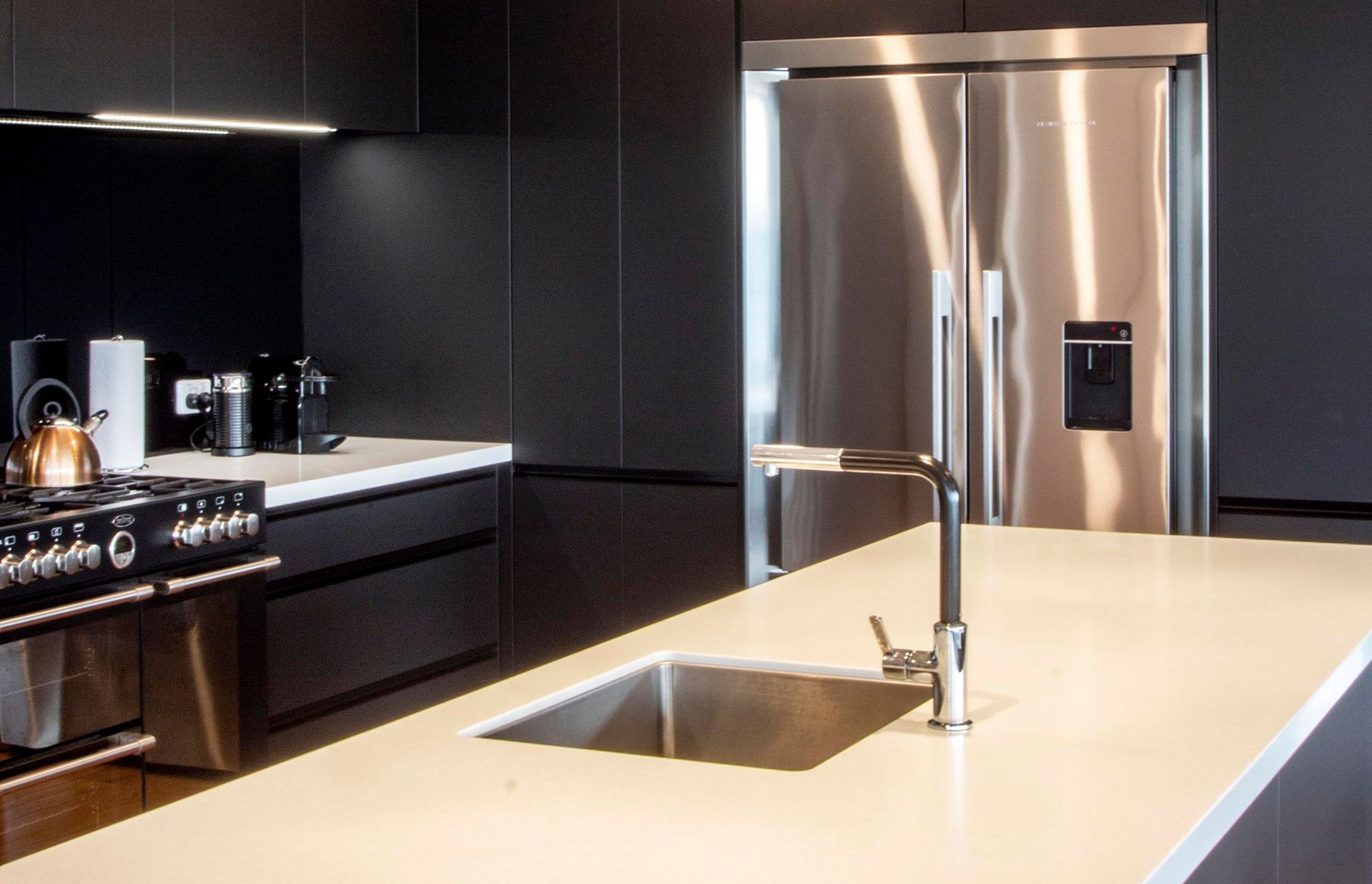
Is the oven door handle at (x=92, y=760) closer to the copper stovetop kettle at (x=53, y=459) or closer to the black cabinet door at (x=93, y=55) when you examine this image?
the copper stovetop kettle at (x=53, y=459)

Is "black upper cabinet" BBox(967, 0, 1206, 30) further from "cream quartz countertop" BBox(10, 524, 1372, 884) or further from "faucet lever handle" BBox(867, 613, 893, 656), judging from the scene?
"faucet lever handle" BBox(867, 613, 893, 656)

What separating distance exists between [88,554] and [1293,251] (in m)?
2.49

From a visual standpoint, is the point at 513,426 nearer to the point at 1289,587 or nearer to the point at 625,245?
the point at 625,245

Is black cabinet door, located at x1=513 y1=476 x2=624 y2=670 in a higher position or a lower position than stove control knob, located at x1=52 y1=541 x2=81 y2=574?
lower

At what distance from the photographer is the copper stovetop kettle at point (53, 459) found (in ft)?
9.64

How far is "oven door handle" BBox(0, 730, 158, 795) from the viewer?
2.49 m

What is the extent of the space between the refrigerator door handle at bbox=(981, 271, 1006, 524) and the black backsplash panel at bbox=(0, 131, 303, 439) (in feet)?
6.38

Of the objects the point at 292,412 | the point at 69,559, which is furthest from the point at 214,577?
the point at 292,412

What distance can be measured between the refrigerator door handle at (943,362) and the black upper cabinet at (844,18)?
1.92 feet

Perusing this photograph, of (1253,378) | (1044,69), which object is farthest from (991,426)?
(1044,69)

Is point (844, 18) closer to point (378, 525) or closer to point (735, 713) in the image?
point (378, 525)

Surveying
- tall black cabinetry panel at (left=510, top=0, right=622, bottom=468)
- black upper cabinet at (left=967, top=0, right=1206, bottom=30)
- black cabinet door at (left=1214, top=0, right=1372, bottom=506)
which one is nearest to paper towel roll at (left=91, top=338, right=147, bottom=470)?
tall black cabinetry panel at (left=510, top=0, right=622, bottom=468)

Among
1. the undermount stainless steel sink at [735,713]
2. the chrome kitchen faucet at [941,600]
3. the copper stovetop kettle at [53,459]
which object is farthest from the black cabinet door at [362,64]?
the chrome kitchen faucet at [941,600]

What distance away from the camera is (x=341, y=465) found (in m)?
3.52
